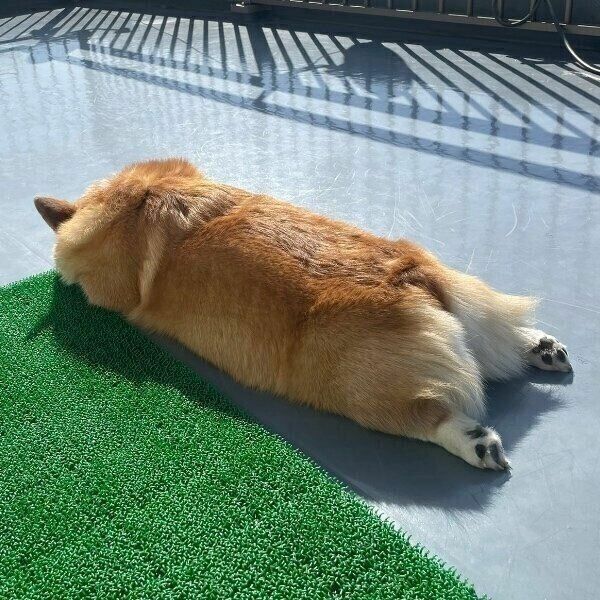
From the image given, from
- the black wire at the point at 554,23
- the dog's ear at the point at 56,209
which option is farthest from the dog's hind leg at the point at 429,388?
the black wire at the point at 554,23

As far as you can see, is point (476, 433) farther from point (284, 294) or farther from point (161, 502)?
point (161, 502)

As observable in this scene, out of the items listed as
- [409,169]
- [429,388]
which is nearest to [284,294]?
[429,388]

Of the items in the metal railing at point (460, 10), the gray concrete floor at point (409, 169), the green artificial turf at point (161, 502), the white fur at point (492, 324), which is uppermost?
the metal railing at point (460, 10)

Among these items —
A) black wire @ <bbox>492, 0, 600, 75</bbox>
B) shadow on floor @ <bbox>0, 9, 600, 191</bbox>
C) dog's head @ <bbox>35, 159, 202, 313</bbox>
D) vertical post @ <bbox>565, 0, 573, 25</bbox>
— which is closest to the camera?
dog's head @ <bbox>35, 159, 202, 313</bbox>

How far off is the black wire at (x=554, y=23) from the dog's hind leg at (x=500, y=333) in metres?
3.40

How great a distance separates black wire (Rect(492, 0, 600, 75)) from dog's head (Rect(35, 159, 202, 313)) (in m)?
3.50

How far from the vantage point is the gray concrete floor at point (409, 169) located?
193 cm

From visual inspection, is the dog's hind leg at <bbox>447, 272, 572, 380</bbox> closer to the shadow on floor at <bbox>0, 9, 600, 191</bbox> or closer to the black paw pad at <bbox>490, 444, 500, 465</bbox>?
the black paw pad at <bbox>490, 444, 500, 465</bbox>

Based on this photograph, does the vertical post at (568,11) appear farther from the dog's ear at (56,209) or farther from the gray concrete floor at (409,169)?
the dog's ear at (56,209)

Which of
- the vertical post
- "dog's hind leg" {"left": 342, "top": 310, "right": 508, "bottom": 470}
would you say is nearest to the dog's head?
"dog's hind leg" {"left": 342, "top": 310, "right": 508, "bottom": 470}

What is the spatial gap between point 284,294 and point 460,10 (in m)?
4.98

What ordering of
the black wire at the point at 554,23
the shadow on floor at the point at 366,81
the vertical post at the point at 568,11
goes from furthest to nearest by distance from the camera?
the vertical post at the point at 568,11 → the black wire at the point at 554,23 → the shadow on floor at the point at 366,81

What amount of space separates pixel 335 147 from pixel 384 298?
2.46 m

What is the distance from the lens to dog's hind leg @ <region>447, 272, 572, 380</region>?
2229mm
